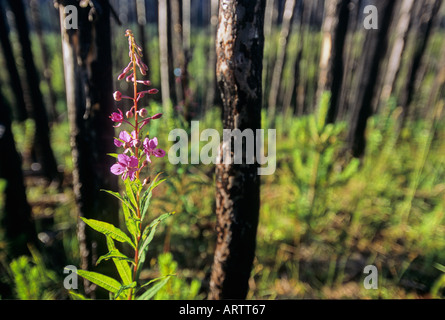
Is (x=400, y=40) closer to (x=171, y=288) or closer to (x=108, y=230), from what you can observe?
(x=171, y=288)

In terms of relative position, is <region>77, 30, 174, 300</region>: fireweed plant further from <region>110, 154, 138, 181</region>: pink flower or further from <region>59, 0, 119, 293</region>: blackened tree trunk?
<region>59, 0, 119, 293</region>: blackened tree trunk

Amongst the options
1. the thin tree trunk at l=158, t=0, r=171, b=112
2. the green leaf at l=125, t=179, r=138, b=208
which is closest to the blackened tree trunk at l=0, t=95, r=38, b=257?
the thin tree trunk at l=158, t=0, r=171, b=112

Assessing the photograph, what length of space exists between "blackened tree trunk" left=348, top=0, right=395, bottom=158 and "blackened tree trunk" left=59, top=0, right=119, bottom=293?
321 cm

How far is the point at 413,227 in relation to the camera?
2.78 metres

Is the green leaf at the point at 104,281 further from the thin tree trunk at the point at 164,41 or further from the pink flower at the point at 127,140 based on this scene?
the thin tree trunk at the point at 164,41

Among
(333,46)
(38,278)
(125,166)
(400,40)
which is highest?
(400,40)

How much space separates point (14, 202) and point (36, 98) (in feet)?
5.27

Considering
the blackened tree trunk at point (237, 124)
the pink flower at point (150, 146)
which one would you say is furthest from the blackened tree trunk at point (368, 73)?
the pink flower at point (150, 146)

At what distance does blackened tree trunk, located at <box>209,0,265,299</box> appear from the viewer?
106 centimetres

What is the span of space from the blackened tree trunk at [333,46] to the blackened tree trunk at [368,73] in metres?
0.54

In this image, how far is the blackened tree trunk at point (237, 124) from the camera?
1.06 metres

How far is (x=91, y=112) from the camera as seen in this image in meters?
1.43

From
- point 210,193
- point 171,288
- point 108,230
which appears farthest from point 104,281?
point 210,193
